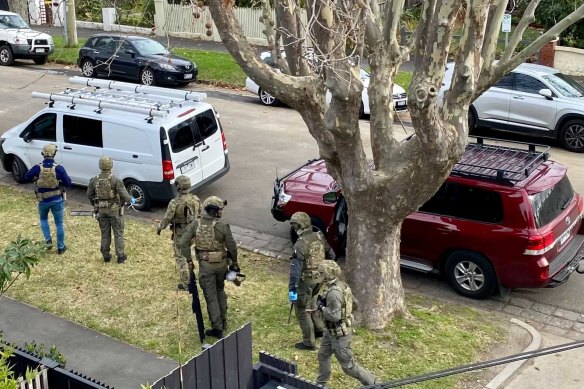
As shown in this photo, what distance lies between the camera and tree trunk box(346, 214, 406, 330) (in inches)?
347

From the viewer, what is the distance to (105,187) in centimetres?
1045

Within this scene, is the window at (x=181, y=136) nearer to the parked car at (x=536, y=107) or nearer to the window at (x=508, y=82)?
the parked car at (x=536, y=107)

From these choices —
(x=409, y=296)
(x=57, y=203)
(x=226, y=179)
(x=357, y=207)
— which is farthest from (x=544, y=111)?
(x=57, y=203)

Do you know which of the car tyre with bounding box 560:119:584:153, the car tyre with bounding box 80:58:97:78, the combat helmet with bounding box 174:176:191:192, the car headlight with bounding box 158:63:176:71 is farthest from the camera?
the car tyre with bounding box 80:58:97:78

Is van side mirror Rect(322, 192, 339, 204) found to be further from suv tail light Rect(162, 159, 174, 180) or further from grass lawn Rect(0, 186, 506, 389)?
suv tail light Rect(162, 159, 174, 180)

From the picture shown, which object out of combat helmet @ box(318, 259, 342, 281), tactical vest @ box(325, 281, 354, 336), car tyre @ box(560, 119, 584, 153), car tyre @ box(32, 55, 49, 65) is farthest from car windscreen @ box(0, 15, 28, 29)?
tactical vest @ box(325, 281, 354, 336)

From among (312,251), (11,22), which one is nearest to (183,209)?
(312,251)

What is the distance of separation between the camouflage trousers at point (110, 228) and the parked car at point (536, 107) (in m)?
9.26

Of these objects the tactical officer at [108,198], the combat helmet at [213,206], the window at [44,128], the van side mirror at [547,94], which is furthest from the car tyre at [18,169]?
the van side mirror at [547,94]

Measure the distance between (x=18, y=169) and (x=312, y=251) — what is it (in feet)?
26.8

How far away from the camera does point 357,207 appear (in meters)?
8.80

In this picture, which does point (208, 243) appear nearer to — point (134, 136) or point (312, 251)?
point (312, 251)

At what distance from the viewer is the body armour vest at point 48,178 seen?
35.3ft

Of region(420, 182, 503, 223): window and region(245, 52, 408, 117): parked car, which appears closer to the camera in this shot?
region(420, 182, 503, 223): window
